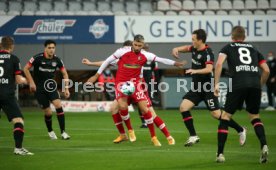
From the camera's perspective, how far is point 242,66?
38.8ft

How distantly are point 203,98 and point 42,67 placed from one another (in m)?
4.34

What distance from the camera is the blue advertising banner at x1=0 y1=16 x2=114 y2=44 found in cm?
2953

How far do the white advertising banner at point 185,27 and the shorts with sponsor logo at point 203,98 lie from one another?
588 inches

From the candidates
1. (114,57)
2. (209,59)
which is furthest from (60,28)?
(209,59)

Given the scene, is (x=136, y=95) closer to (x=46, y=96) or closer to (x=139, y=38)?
(x=139, y=38)

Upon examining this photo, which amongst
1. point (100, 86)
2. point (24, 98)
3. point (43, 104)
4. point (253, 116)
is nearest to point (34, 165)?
point (253, 116)

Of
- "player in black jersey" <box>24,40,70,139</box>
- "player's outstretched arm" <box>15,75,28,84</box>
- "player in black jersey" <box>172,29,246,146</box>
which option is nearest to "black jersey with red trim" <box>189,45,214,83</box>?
"player in black jersey" <box>172,29,246,146</box>

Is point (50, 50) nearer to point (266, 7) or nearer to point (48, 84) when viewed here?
point (48, 84)

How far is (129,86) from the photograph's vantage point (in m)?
15.1

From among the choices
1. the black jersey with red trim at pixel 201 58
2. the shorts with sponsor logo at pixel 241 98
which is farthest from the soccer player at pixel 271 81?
the shorts with sponsor logo at pixel 241 98

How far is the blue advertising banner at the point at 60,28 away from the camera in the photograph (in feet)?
96.9

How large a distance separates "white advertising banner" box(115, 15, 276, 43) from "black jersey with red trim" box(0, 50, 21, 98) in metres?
16.8

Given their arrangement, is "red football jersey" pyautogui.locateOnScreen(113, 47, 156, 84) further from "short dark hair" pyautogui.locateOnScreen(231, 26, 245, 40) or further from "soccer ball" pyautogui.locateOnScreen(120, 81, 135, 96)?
"short dark hair" pyautogui.locateOnScreen(231, 26, 245, 40)

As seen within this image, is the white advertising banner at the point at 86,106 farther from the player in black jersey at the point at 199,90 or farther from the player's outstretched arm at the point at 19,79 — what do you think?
the player's outstretched arm at the point at 19,79
